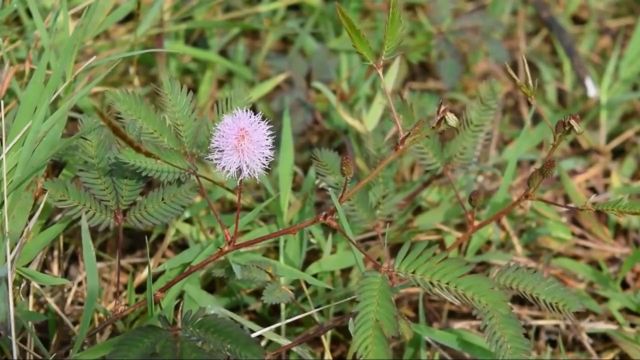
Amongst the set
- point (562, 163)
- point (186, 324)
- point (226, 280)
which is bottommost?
point (186, 324)

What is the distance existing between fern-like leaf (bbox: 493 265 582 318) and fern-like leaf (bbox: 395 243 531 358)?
0.40 ft

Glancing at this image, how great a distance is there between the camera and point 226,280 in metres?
1.96

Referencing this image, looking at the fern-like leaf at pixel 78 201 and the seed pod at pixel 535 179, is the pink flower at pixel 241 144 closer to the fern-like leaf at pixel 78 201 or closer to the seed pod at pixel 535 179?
the fern-like leaf at pixel 78 201

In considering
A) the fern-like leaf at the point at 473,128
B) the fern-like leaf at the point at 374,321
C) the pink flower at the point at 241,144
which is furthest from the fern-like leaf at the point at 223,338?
the fern-like leaf at the point at 473,128

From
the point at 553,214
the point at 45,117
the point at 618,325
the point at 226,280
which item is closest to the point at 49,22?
the point at 45,117

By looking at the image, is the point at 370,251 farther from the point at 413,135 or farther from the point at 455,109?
the point at 455,109

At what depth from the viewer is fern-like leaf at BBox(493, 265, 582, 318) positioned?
1.62m

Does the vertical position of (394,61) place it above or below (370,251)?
above

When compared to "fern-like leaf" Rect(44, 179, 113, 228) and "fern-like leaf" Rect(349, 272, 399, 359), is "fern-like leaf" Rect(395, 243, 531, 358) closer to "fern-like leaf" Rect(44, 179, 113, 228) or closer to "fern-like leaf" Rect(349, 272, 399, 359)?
"fern-like leaf" Rect(349, 272, 399, 359)

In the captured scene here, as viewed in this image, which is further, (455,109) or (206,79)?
(455,109)

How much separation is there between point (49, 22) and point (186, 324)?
1026 millimetres

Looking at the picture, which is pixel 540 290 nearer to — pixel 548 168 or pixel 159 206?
pixel 548 168

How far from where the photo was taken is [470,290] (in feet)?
4.99

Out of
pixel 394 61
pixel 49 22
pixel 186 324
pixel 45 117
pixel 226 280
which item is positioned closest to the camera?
pixel 186 324
